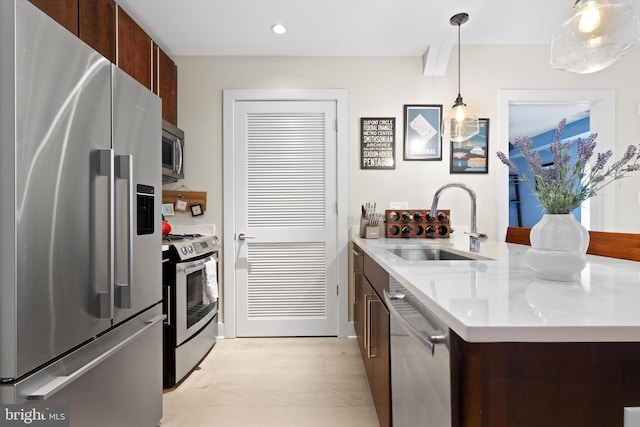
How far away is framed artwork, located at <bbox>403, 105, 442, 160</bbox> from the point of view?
9.07 ft

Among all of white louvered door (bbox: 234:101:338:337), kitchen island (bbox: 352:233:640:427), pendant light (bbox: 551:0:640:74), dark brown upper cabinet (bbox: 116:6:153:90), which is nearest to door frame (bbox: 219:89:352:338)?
white louvered door (bbox: 234:101:338:337)

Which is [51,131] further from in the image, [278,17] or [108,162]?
[278,17]

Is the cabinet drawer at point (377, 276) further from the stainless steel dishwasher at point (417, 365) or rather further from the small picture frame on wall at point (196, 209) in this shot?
the small picture frame on wall at point (196, 209)

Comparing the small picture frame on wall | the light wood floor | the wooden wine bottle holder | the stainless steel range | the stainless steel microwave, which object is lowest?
the light wood floor

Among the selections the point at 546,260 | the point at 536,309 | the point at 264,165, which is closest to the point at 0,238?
the point at 536,309

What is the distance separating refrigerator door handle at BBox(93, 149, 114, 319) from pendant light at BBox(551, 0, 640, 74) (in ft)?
6.48

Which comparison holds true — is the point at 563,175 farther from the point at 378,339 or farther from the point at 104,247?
the point at 104,247

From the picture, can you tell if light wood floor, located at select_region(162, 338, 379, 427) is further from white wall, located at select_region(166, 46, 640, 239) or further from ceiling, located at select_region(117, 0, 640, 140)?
ceiling, located at select_region(117, 0, 640, 140)

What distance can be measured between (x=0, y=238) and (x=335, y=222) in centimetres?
221

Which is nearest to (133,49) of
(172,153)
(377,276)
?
(172,153)

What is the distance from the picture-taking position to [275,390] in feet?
6.29

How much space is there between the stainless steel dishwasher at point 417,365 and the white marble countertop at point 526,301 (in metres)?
0.07

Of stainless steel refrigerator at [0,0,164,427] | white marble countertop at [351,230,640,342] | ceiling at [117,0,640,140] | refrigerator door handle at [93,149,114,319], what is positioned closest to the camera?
white marble countertop at [351,230,640,342]

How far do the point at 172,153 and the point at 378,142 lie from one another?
1755mm
